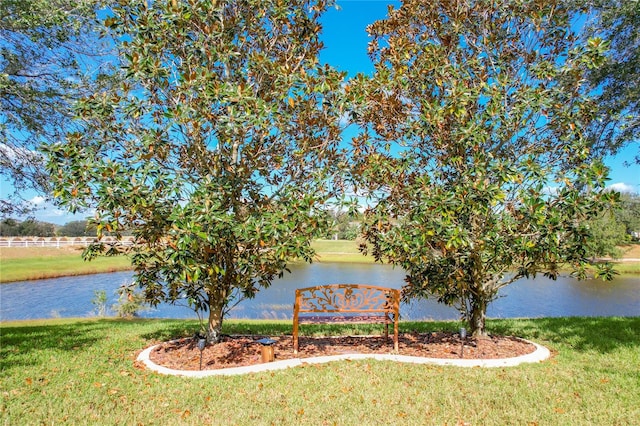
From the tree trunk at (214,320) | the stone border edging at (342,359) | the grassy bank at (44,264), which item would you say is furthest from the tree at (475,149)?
the grassy bank at (44,264)

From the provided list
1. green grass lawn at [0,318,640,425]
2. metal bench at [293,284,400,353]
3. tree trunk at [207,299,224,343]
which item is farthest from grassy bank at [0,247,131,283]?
metal bench at [293,284,400,353]

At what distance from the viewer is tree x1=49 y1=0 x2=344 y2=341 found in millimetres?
5086

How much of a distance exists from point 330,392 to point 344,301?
2.20m

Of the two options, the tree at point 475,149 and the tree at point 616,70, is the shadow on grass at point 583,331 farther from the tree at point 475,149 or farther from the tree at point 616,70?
the tree at point 616,70

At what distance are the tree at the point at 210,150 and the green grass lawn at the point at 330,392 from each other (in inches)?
56.5

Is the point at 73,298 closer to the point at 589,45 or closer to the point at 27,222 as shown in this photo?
the point at 27,222

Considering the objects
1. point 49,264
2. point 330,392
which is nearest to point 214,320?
point 330,392

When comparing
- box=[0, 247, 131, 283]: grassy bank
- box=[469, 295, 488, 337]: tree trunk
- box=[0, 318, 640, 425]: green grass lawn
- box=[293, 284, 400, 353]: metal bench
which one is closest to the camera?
box=[0, 318, 640, 425]: green grass lawn

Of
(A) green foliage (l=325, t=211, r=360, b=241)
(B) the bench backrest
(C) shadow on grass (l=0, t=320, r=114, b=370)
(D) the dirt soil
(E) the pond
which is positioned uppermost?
(A) green foliage (l=325, t=211, r=360, b=241)

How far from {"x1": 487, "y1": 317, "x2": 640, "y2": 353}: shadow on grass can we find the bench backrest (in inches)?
127

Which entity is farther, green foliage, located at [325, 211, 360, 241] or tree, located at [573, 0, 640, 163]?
tree, located at [573, 0, 640, 163]

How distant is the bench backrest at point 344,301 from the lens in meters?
6.83

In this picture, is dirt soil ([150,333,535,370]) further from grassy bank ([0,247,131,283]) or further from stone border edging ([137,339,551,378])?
grassy bank ([0,247,131,283])

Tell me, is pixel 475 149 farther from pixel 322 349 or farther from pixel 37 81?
pixel 37 81
